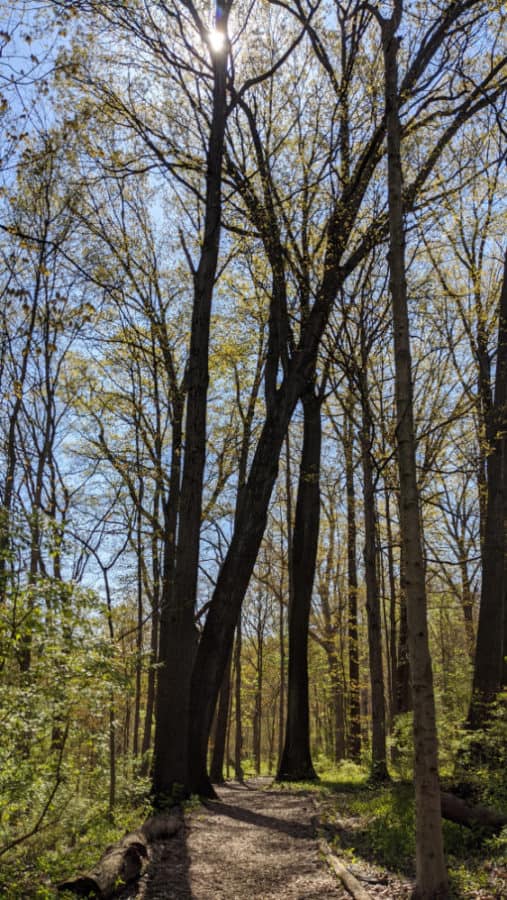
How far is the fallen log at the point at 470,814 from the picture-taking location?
520cm

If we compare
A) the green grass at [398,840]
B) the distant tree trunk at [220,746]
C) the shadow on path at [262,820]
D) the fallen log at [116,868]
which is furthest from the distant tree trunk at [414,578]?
the distant tree trunk at [220,746]

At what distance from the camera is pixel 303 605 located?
13.3 meters

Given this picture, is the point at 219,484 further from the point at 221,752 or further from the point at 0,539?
the point at 0,539

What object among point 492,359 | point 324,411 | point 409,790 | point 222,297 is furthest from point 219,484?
point 409,790

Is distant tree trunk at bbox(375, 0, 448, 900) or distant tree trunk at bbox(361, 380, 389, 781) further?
distant tree trunk at bbox(361, 380, 389, 781)

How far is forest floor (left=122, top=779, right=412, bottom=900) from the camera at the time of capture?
4.79m

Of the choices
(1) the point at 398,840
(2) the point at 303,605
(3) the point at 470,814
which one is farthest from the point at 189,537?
(3) the point at 470,814

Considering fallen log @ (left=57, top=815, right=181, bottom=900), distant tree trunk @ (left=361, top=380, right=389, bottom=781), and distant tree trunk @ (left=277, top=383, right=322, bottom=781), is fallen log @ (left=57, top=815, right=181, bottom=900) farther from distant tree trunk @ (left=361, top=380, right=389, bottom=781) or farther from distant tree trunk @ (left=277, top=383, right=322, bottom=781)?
distant tree trunk @ (left=277, top=383, right=322, bottom=781)

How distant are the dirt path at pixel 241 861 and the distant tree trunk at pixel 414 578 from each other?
920mm

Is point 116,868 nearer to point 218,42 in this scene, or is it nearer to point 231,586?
point 231,586

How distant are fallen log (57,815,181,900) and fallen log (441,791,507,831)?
282cm

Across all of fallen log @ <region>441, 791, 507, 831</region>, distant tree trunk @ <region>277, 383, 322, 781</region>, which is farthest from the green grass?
distant tree trunk @ <region>277, 383, 322, 781</region>

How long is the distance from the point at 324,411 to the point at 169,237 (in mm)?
6167

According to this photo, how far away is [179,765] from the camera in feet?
28.1
